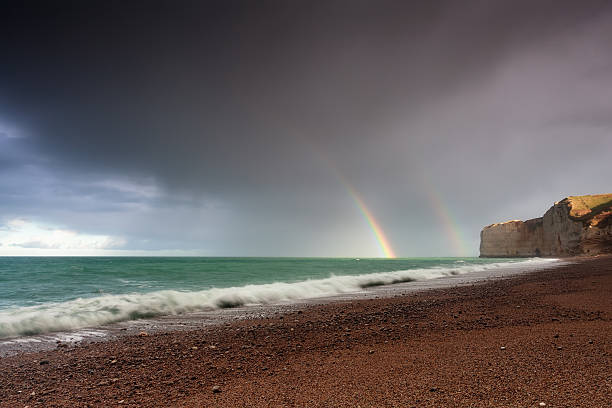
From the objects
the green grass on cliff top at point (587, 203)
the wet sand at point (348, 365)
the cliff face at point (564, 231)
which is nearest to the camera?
the wet sand at point (348, 365)

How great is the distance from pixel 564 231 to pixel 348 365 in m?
88.0

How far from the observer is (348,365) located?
195 inches

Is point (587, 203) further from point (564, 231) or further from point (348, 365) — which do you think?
point (348, 365)

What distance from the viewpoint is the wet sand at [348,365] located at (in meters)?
3.74

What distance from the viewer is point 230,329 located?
8.35 metres

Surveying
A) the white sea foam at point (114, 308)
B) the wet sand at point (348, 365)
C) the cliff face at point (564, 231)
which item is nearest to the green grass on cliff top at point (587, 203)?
the cliff face at point (564, 231)

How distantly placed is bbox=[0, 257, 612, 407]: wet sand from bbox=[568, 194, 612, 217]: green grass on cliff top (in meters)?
76.3

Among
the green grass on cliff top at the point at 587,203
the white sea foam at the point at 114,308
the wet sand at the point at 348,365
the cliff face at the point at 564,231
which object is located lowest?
the white sea foam at the point at 114,308

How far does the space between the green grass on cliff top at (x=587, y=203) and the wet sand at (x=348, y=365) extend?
7628 cm

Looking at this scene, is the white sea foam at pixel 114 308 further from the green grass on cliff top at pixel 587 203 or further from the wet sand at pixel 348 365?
the green grass on cliff top at pixel 587 203

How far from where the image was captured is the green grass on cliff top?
216ft

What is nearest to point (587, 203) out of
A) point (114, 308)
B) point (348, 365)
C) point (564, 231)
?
point (564, 231)

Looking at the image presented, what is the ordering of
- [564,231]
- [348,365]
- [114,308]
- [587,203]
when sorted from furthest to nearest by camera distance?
[564,231]
[587,203]
[114,308]
[348,365]

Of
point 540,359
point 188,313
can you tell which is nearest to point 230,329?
point 188,313
